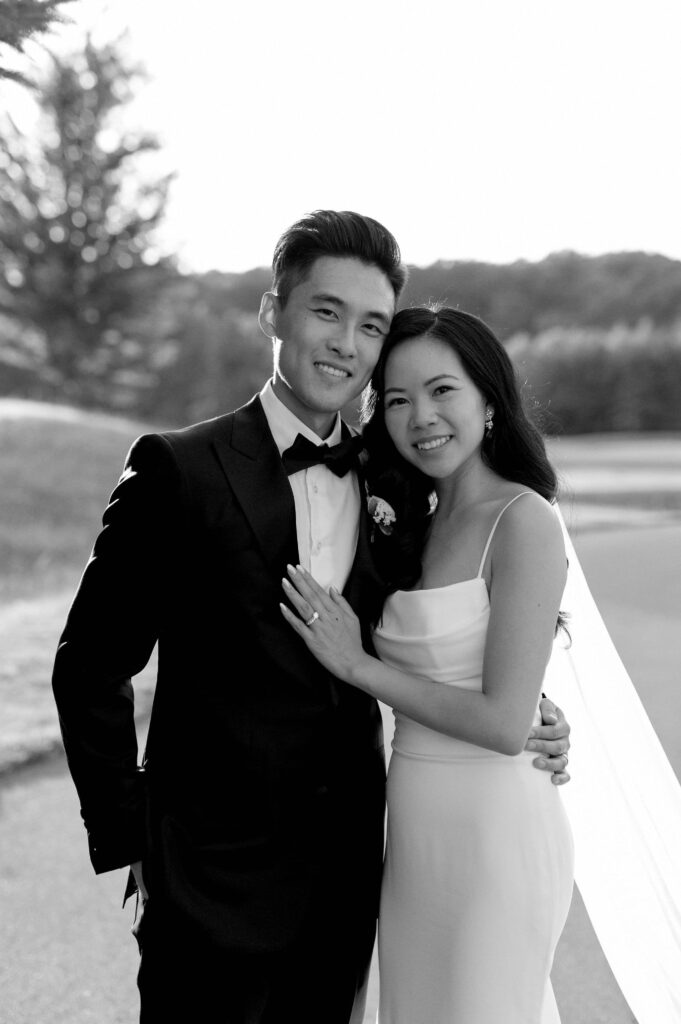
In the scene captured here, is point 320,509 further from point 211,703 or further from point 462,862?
point 462,862

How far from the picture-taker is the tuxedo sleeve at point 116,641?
1994mm

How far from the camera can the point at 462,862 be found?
6.73ft

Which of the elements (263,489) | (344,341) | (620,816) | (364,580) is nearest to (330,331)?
(344,341)

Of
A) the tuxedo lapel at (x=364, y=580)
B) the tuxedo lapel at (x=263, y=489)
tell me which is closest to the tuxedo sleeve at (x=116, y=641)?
the tuxedo lapel at (x=263, y=489)

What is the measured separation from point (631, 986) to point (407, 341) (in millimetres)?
1870

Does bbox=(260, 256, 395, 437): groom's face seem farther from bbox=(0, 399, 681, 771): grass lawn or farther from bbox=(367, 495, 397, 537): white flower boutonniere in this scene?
bbox=(0, 399, 681, 771): grass lawn

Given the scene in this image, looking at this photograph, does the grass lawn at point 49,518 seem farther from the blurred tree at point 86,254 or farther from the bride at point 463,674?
the blurred tree at point 86,254

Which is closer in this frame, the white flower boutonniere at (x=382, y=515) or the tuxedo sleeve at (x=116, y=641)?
the tuxedo sleeve at (x=116, y=641)

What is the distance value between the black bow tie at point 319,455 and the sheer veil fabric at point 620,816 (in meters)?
0.87

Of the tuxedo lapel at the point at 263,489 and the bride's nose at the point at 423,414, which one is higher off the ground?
the bride's nose at the point at 423,414

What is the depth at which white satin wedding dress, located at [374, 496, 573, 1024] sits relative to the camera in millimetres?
2035

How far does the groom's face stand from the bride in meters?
0.10

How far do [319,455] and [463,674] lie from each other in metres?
0.54

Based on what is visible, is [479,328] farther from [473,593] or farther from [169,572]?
[169,572]
